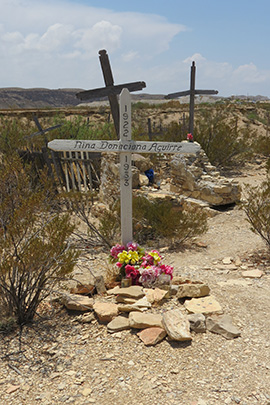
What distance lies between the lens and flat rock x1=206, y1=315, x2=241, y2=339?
3168 mm

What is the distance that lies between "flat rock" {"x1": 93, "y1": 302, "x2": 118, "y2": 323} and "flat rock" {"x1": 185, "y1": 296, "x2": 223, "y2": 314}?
714 millimetres

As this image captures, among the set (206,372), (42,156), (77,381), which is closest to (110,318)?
(77,381)

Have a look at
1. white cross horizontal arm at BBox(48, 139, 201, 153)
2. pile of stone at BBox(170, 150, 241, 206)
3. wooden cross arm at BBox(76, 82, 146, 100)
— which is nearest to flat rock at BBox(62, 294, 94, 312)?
white cross horizontal arm at BBox(48, 139, 201, 153)

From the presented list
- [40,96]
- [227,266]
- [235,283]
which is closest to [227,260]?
[227,266]

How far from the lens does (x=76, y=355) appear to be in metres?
3.04

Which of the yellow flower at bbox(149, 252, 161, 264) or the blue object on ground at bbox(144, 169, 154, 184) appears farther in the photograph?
the blue object on ground at bbox(144, 169, 154, 184)

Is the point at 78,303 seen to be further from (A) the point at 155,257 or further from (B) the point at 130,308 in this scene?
(A) the point at 155,257

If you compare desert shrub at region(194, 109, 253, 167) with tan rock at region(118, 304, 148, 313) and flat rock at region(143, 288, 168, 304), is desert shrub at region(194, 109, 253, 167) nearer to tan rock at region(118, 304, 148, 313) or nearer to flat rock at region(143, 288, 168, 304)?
flat rock at region(143, 288, 168, 304)

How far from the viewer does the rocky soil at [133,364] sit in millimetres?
2561

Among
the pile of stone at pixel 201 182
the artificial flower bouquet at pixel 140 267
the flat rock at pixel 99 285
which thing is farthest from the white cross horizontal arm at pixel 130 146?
the pile of stone at pixel 201 182

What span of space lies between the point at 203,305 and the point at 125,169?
187cm

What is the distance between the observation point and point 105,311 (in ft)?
11.5

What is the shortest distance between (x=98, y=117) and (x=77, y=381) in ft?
93.6

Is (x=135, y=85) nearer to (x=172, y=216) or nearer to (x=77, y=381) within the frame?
(x=172, y=216)
